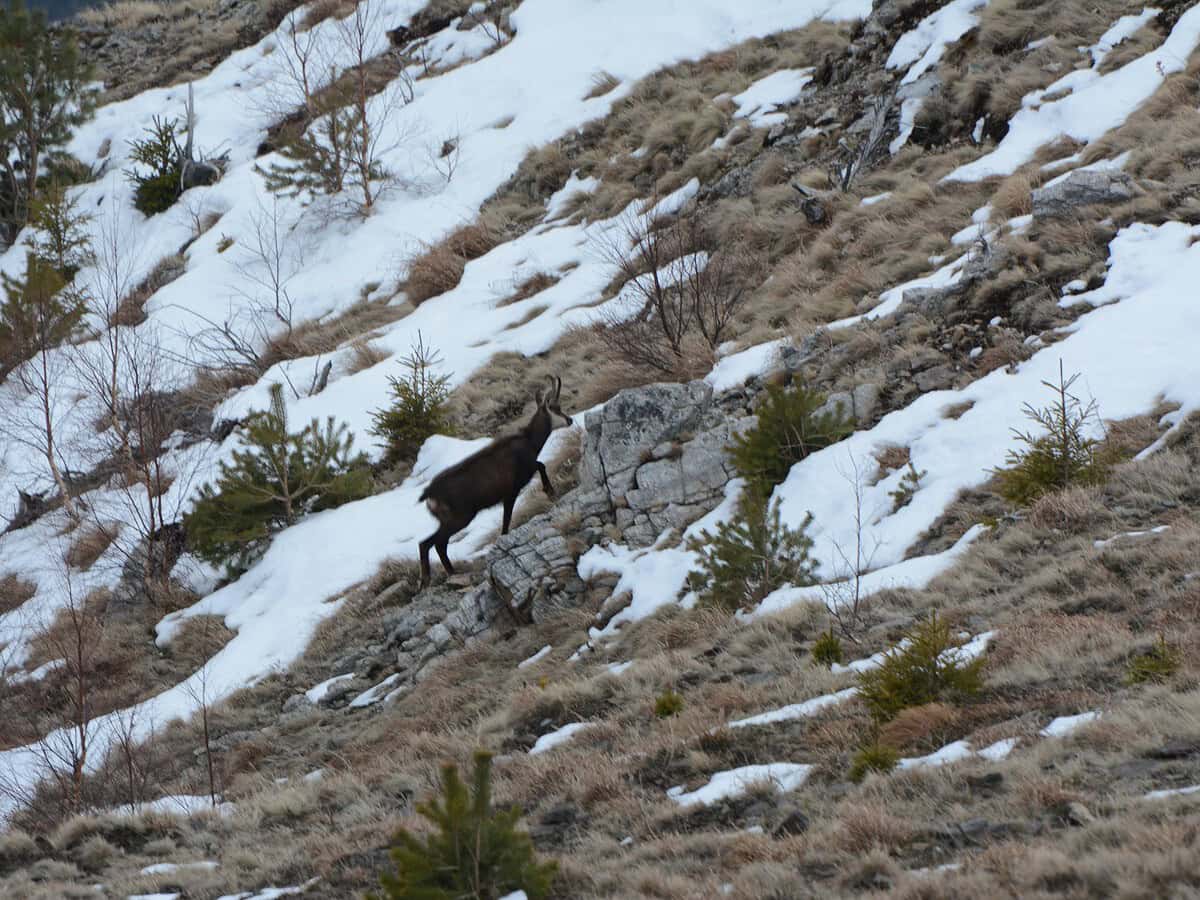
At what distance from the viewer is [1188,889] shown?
325 cm

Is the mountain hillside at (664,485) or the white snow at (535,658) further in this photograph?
the white snow at (535,658)

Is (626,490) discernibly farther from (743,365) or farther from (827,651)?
(827,651)

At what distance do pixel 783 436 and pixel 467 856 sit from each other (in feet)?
22.1

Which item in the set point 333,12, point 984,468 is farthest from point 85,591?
point 333,12

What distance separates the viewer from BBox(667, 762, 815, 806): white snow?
5344 mm

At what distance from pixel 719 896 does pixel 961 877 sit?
893 mm

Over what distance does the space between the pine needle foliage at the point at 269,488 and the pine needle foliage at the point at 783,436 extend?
6.29m

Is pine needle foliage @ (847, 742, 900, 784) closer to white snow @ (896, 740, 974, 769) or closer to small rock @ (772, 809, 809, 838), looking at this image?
white snow @ (896, 740, 974, 769)

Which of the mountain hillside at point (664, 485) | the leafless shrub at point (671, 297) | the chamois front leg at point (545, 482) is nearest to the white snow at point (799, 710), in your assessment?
the mountain hillside at point (664, 485)

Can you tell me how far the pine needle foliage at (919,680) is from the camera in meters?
5.72

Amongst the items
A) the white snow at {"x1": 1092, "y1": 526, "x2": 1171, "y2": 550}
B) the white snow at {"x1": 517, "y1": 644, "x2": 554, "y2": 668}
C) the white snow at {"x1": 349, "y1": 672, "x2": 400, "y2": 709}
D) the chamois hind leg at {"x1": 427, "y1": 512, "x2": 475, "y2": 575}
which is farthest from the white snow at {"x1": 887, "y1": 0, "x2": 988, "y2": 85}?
the white snow at {"x1": 349, "y1": 672, "x2": 400, "y2": 709}

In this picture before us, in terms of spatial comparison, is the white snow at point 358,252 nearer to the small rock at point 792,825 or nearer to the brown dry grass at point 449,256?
the brown dry grass at point 449,256

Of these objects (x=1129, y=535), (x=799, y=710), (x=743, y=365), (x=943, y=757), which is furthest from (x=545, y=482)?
(x=943, y=757)

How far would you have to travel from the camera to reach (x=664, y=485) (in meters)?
10.7
